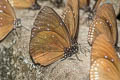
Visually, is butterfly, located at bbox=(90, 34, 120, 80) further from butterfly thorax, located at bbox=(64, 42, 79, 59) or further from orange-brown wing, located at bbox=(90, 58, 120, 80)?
butterfly thorax, located at bbox=(64, 42, 79, 59)

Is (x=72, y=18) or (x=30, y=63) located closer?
(x=72, y=18)

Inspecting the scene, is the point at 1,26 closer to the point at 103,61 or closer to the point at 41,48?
the point at 41,48

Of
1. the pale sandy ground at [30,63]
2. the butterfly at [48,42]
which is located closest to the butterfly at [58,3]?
the pale sandy ground at [30,63]

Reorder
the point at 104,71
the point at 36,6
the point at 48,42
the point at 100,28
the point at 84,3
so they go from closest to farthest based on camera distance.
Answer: the point at 104,71 → the point at 100,28 → the point at 48,42 → the point at 84,3 → the point at 36,6

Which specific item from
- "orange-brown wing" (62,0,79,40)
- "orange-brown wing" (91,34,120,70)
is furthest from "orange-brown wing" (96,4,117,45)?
"orange-brown wing" (91,34,120,70)

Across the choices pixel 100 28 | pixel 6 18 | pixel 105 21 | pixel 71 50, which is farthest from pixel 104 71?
pixel 6 18

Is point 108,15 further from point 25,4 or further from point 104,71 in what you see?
point 25,4

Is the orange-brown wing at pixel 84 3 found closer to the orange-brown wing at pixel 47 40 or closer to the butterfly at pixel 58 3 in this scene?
the butterfly at pixel 58 3

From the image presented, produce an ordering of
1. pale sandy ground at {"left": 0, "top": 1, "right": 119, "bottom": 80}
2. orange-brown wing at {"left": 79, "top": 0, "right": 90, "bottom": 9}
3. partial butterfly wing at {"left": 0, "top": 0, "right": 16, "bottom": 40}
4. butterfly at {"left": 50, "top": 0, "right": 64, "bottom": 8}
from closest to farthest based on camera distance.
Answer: pale sandy ground at {"left": 0, "top": 1, "right": 119, "bottom": 80}
partial butterfly wing at {"left": 0, "top": 0, "right": 16, "bottom": 40}
orange-brown wing at {"left": 79, "top": 0, "right": 90, "bottom": 9}
butterfly at {"left": 50, "top": 0, "right": 64, "bottom": 8}
